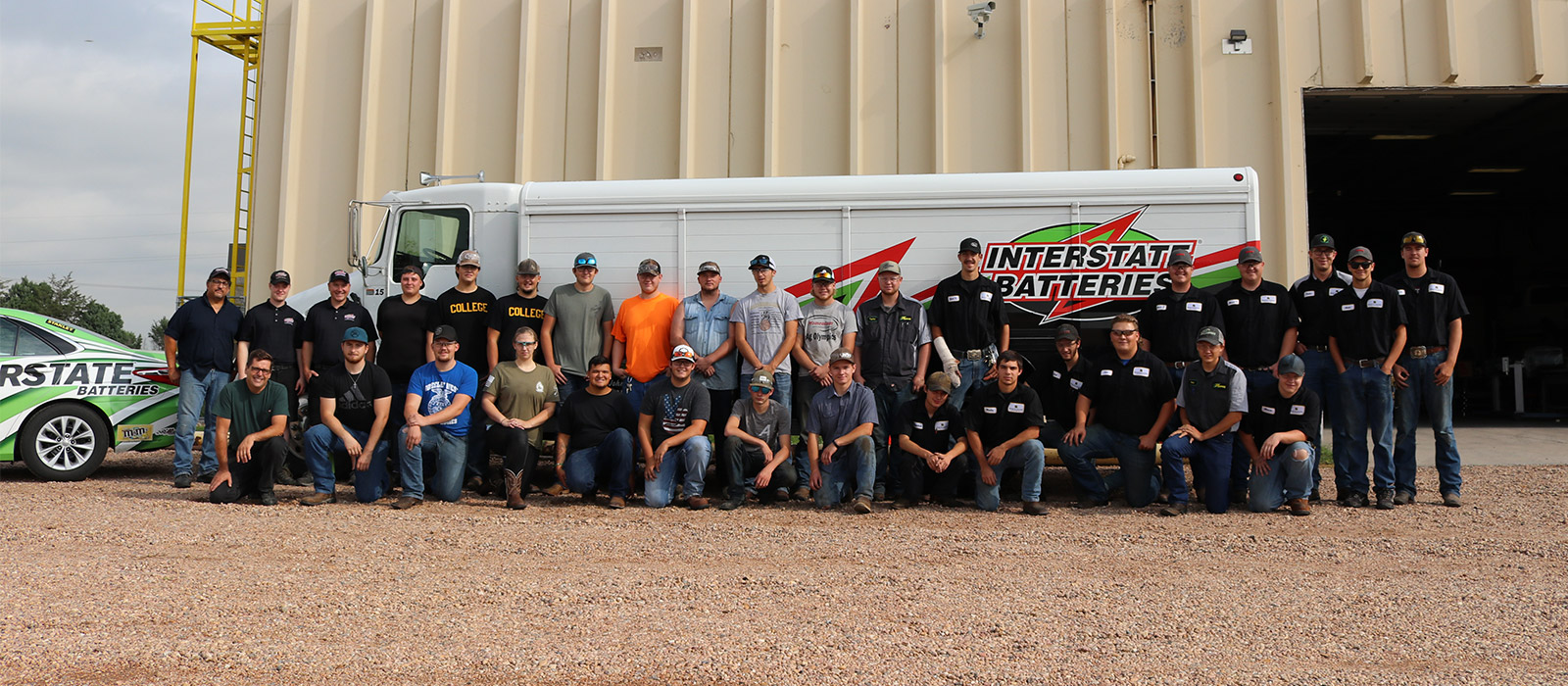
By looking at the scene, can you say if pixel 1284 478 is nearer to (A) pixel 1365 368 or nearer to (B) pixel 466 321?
(A) pixel 1365 368

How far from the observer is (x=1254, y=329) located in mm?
7488

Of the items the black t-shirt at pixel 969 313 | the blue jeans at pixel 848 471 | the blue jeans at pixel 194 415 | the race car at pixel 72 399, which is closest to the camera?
the blue jeans at pixel 848 471

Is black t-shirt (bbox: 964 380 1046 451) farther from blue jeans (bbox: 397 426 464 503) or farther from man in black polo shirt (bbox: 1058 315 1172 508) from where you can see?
blue jeans (bbox: 397 426 464 503)

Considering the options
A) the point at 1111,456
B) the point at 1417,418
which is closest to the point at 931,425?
the point at 1111,456

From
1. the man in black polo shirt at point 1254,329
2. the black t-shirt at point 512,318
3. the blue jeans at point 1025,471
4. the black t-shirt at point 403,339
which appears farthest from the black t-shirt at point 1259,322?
the black t-shirt at point 403,339

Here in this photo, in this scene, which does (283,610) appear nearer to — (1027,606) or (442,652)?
(442,652)

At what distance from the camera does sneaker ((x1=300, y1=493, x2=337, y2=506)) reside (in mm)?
7332

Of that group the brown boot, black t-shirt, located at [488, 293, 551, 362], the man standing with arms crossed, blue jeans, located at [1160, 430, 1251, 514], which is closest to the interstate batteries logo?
blue jeans, located at [1160, 430, 1251, 514]

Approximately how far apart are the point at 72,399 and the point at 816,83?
336 inches

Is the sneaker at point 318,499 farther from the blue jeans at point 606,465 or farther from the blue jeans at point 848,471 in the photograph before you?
the blue jeans at point 848,471

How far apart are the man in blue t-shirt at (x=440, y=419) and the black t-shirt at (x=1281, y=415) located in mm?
5824

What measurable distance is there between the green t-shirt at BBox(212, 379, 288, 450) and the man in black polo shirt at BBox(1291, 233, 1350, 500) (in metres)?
7.70

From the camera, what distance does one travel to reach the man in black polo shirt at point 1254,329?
7473 millimetres

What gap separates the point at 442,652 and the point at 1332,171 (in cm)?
2147
